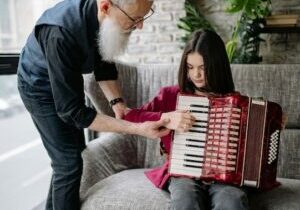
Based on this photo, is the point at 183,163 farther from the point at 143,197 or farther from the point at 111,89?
the point at 111,89

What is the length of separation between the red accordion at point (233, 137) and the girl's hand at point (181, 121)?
A: 3 cm

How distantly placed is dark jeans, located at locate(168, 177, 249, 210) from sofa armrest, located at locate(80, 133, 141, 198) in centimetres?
45

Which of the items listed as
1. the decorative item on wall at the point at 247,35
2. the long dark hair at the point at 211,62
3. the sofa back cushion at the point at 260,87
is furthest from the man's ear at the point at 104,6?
the decorative item on wall at the point at 247,35

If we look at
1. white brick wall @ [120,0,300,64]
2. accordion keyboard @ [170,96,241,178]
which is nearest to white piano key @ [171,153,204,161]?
accordion keyboard @ [170,96,241,178]

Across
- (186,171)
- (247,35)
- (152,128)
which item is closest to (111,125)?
(152,128)

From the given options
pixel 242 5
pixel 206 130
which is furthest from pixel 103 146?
pixel 242 5

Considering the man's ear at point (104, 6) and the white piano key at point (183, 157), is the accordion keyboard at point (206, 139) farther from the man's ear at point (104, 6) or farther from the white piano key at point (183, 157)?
the man's ear at point (104, 6)

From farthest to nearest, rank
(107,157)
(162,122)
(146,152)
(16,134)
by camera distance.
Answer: (16,134) → (146,152) → (107,157) → (162,122)

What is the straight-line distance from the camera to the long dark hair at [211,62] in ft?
5.74

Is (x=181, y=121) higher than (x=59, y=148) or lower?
higher

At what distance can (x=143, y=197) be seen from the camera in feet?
5.70

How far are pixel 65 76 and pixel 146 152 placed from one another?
100cm

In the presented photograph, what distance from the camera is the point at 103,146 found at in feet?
6.96

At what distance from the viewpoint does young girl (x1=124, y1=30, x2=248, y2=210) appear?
1.56m
